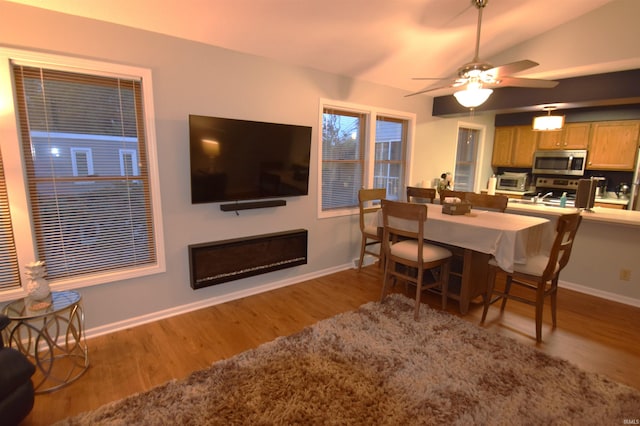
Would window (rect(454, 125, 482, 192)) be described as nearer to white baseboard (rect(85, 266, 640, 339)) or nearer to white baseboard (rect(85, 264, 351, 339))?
white baseboard (rect(85, 266, 640, 339))

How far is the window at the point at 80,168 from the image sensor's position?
2.12 metres

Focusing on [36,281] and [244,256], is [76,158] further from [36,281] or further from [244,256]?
[244,256]

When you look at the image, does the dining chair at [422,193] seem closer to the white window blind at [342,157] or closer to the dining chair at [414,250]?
the white window blind at [342,157]

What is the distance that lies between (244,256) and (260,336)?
883 mm

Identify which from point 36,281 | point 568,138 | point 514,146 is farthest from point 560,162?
point 36,281

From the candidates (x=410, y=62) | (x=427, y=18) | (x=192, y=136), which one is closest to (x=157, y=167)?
(x=192, y=136)

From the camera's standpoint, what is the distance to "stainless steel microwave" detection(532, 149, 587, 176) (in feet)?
17.2

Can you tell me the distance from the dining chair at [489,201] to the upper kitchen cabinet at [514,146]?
3.12 m

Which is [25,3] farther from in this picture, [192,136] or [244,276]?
[244,276]

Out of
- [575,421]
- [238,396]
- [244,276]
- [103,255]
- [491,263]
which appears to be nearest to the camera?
[575,421]

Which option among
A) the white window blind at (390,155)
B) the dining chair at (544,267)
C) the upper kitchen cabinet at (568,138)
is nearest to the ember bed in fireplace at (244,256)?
the white window blind at (390,155)

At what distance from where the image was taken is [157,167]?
8.54ft

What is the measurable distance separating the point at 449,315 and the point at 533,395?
3.27 feet

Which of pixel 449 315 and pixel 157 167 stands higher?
pixel 157 167
